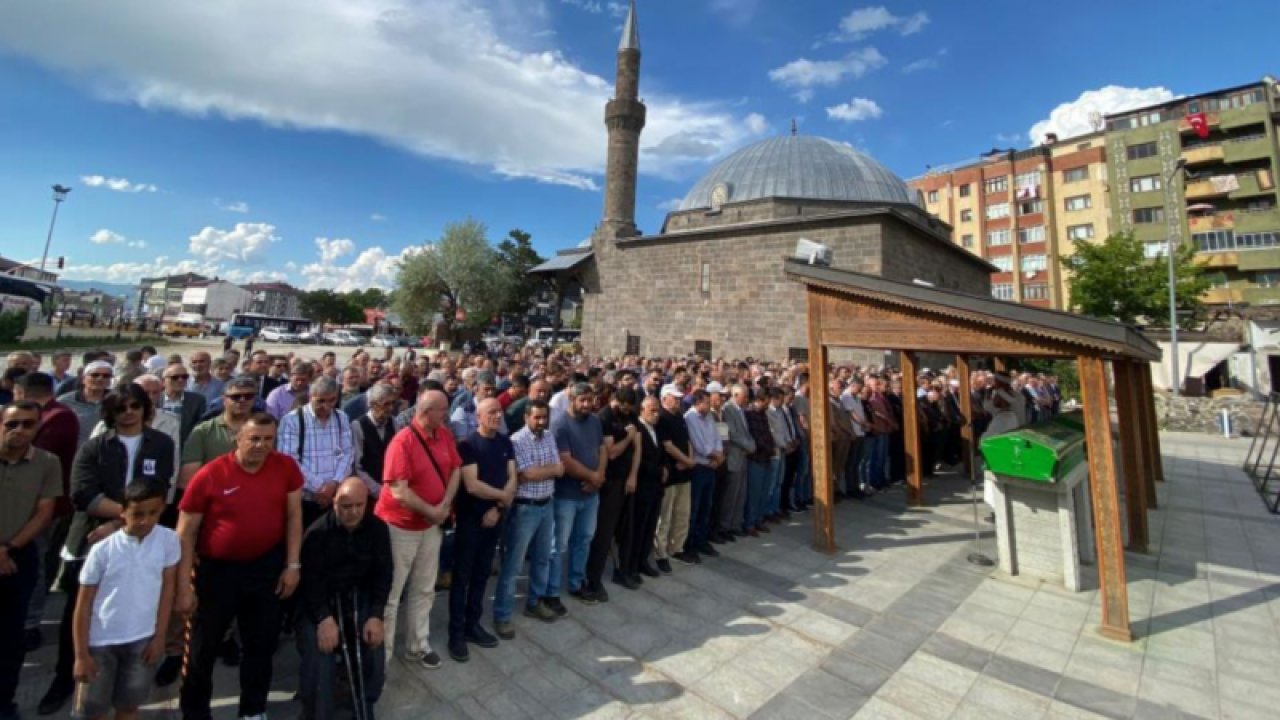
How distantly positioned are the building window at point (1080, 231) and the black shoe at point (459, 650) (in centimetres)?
4965

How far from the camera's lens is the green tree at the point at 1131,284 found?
24.7 metres

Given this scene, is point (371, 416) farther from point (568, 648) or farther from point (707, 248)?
point (707, 248)

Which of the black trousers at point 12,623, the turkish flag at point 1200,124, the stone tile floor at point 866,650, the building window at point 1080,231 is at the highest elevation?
the turkish flag at point 1200,124

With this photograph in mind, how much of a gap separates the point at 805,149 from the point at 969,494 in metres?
22.6

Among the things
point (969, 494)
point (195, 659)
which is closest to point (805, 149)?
point (969, 494)

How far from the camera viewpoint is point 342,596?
294 cm

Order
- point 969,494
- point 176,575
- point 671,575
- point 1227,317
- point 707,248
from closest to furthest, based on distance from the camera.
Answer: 1. point 176,575
2. point 671,575
3. point 969,494
4. point 707,248
5. point 1227,317

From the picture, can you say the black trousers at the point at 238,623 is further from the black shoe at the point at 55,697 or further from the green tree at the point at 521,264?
the green tree at the point at 521,264

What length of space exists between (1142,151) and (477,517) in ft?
165

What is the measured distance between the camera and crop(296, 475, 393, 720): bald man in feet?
9.18

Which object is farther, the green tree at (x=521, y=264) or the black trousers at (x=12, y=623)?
the green tree at (x=521, y=264)

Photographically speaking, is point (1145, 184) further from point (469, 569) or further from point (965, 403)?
point (469, 569)

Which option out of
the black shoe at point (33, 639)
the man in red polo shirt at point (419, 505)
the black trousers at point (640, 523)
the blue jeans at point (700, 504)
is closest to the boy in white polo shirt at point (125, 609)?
the man in red polo shirt at point (419, 505)

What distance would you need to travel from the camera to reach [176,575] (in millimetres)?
2668
